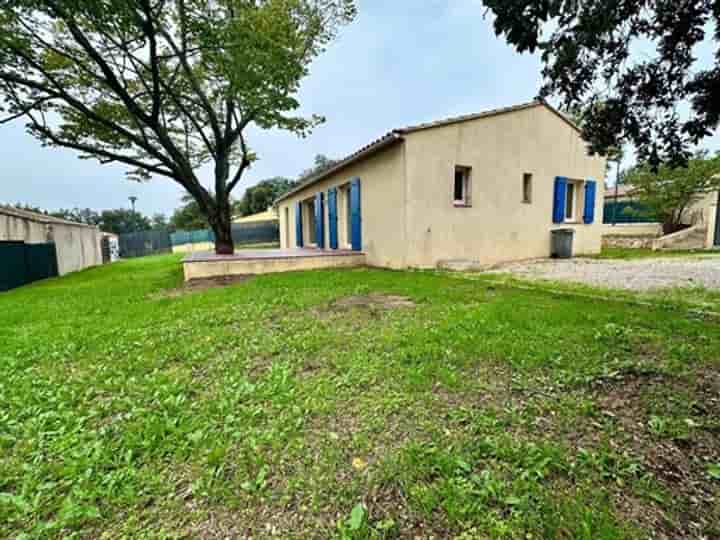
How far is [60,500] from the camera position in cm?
138

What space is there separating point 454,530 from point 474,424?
2.15 ft

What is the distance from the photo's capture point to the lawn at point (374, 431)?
1246 millimetres

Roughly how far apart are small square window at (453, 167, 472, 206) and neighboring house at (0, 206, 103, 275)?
503 inches

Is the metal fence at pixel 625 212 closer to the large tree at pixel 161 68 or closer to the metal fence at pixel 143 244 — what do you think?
the large tree at pixel 161 68

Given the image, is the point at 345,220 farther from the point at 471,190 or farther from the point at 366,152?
the point at 471,190

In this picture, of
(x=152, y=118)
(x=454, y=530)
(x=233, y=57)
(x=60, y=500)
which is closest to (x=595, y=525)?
(x=454, y=530)

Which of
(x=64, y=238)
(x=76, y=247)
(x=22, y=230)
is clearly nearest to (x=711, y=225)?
(x=22, y=230)

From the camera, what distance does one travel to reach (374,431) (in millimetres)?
1752

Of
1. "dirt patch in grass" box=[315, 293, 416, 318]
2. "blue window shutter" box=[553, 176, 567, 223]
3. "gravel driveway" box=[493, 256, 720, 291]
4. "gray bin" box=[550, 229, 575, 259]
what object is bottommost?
"dirt patch in grass" box=[315, 293, 416, 318]

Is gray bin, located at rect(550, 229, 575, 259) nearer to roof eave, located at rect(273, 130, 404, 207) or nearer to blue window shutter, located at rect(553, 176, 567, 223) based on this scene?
blue window shutter, located at rect(553, 176, 567, 223)

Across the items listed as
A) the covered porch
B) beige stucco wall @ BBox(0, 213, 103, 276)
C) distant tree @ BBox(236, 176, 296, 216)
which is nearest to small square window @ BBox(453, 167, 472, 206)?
the covered porch

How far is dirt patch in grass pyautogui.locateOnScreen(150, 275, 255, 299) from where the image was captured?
615cm

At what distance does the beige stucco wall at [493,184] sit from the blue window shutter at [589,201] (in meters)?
0.16

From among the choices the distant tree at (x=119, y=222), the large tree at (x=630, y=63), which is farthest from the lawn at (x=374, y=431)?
the distant tree at (x=119, y=222)
